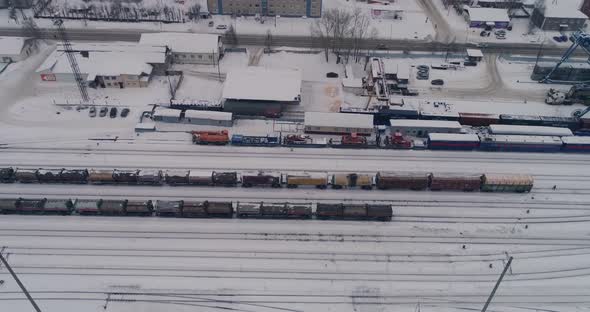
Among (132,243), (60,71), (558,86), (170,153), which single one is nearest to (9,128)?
(60,71)

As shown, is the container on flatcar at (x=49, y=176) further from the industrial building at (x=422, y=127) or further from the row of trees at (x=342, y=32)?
the row of trees at (x=342, y=32)

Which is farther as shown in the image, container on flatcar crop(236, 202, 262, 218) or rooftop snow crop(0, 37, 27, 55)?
rooftop snow crop(0, 37, 27, 55)

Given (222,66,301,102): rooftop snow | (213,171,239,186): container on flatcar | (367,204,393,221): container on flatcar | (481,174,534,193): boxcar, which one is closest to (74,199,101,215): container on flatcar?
(213,171,239,186): container on flatcar

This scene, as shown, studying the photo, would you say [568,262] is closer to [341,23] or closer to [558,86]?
[558,86]

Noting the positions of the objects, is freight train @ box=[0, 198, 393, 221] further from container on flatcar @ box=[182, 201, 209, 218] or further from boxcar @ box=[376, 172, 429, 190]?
boxcar @ box=[376, 172, 429, 190]

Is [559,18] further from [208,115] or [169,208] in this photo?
[169,208]
